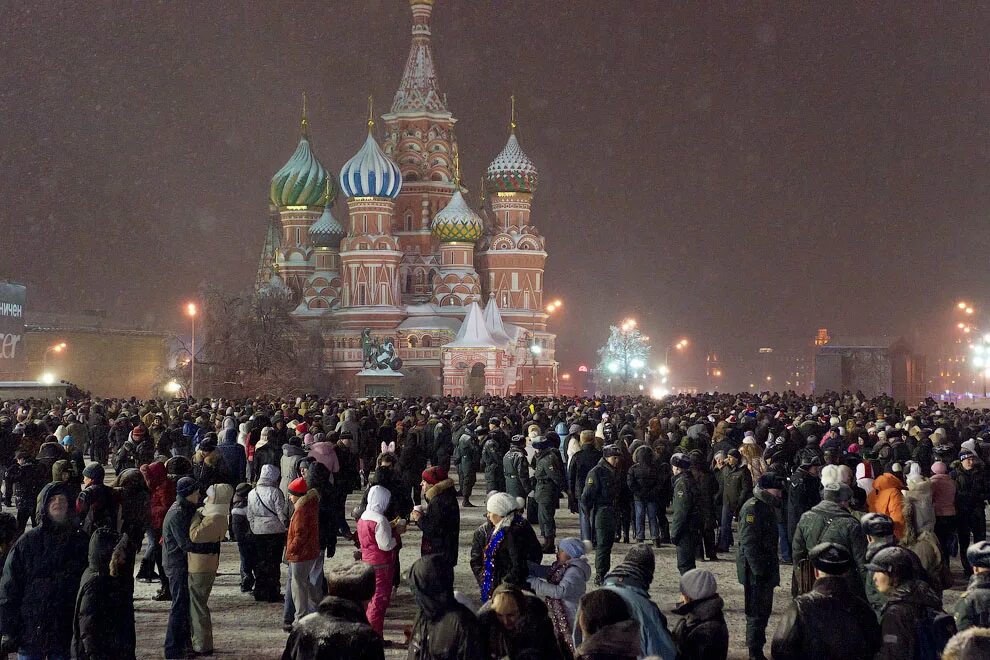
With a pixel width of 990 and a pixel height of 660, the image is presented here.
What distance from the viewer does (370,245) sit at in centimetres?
6969

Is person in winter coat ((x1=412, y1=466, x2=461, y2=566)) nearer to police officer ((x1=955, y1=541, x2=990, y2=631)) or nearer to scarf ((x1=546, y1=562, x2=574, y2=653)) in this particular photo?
scarf ((x1=546, y1=562, x2=574, y2=653))

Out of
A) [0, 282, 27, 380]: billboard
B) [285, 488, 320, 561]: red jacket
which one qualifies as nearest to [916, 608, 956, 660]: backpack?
[285, 488, 320, 561]: red jacket

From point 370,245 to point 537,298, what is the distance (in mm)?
10877

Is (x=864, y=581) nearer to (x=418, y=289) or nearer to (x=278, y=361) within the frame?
(x=278, y=361)

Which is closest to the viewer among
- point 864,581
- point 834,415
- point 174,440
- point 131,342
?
point 864,581

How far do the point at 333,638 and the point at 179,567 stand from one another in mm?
4652

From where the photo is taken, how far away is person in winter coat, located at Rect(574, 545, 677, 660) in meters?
5.88

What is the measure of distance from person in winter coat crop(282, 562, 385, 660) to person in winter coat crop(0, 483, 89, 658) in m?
2.90

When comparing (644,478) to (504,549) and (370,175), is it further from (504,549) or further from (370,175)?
(370,175)

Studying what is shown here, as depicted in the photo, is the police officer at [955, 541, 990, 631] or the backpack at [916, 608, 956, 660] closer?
the backpack at [916, 608, 956, 660]

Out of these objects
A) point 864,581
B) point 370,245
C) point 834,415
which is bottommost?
point 864,581

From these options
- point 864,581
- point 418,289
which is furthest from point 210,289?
point 864,581

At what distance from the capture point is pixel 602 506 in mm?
11773

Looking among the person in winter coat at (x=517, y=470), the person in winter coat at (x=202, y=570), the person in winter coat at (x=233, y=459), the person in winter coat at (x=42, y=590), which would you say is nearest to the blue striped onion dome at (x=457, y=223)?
the person in winter coat at (x=233, y=459)
